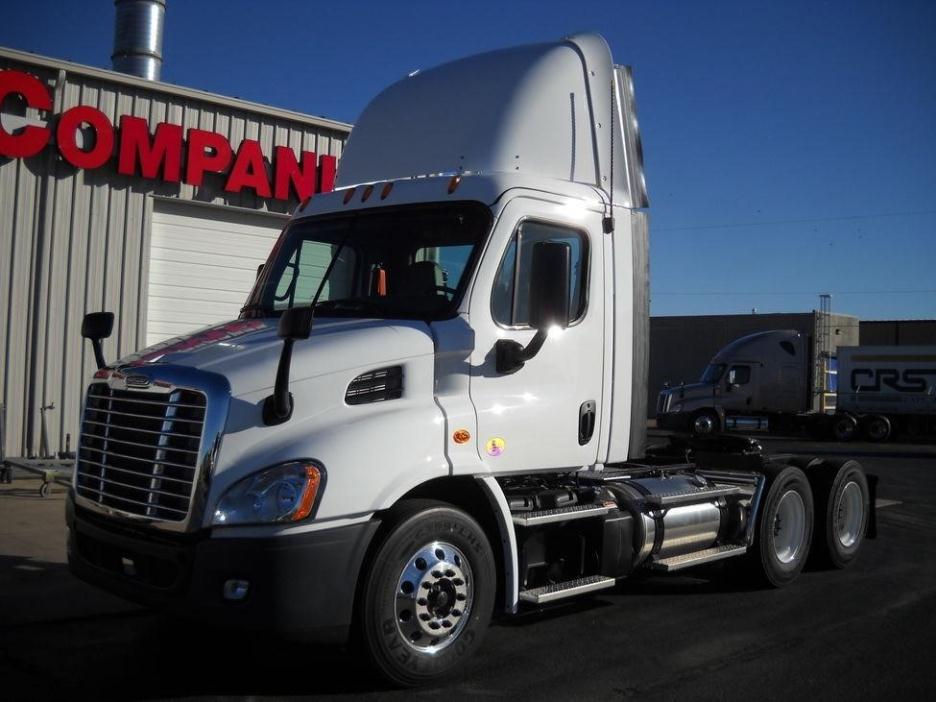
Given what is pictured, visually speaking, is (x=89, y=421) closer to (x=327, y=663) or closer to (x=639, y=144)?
(x=327, y=663)

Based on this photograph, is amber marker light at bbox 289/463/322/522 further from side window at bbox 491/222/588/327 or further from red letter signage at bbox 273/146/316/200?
red letter signage at bbox 273/146/316/200

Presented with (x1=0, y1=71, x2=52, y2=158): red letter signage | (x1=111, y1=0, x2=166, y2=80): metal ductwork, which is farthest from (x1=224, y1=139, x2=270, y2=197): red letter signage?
(x1=111, y1=0, x2=166, y2=80): metal ductwork

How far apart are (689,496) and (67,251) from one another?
9919 mm

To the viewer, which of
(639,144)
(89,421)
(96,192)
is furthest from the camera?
(96,192)

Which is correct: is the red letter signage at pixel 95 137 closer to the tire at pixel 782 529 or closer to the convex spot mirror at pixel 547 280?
the convex spot mirror at pixel 547 280

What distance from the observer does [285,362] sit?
467 cm

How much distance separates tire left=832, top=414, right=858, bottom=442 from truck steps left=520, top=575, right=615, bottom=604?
1047 inches

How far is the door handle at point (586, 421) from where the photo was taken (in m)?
6.30

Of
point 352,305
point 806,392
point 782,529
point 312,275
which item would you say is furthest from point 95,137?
point 806,392

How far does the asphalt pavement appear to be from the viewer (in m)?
5.23

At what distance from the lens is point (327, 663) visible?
221 inches

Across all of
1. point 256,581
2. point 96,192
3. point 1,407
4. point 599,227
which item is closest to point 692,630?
point 599,227

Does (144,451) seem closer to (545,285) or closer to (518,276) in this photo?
(518,276)

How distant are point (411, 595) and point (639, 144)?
392 cm
